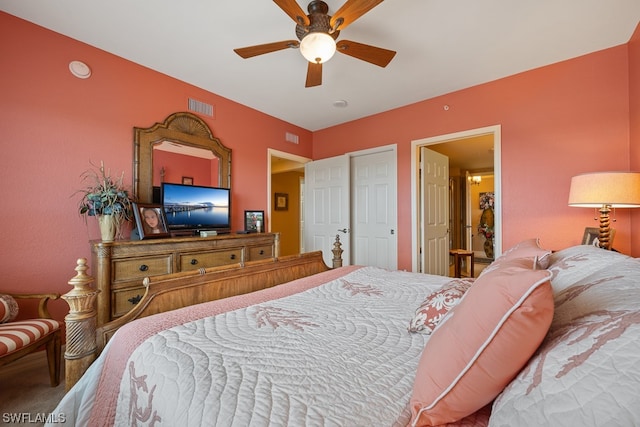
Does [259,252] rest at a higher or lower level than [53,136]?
lower

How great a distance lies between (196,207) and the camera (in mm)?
2961

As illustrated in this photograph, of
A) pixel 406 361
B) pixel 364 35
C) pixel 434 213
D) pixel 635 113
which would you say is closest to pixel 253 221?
pixel 364 35

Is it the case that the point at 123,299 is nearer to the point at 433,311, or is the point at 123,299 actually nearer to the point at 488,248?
the point at 433,311

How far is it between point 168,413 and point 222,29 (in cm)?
256

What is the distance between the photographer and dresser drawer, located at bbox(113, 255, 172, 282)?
2.14 m

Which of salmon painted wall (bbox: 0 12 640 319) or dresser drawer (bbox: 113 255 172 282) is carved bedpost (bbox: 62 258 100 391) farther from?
salmon painted wall (bbox: 0 12 640 319)

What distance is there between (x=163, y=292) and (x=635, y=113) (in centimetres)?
372

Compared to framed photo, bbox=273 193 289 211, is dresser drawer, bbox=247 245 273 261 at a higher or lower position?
lower

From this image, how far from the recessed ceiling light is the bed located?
228 centimetres

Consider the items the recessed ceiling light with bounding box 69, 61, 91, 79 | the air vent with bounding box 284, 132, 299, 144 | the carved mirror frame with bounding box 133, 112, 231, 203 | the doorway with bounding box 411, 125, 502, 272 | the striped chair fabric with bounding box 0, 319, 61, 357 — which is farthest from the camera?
the air vent with bounding box 284, 132, 299, 144

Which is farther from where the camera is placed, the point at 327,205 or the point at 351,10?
the point at 327,205

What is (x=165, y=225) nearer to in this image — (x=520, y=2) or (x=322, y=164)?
(x=322, y=164)

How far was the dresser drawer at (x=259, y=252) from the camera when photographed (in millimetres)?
3117

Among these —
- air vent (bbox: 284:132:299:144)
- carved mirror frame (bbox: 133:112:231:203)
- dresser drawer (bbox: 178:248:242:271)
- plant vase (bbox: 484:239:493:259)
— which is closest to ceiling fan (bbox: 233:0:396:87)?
carved mirror frame (bbox: 133:112:231:203)
